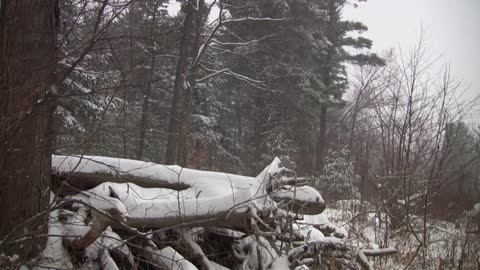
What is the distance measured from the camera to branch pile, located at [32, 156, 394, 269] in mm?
3320

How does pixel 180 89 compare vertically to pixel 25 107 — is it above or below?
above

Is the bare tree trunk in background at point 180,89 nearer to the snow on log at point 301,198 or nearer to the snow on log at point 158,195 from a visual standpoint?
the snow on log at point 301,198

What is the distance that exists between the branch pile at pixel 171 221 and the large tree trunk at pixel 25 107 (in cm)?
22

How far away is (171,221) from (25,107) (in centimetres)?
186

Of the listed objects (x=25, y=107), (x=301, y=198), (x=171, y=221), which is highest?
(x=25, y=107)

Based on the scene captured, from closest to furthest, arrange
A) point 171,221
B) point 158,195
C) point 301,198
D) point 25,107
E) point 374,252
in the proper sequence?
point 25,107 → point 171,221 → point 158,195 → point 301,198 → point 374,252

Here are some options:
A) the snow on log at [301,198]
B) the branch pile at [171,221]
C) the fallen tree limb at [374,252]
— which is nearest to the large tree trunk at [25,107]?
the branch pile at [171,221]

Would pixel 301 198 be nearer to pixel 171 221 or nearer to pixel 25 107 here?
pixel 171 221

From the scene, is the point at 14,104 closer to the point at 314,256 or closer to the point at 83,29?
the point at 83,29

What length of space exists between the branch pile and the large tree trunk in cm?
22

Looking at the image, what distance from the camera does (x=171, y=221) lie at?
12.5ft

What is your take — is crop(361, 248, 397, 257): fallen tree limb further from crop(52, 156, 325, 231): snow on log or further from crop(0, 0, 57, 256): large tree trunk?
crop(0, 0, 57, 256): large tree trunk

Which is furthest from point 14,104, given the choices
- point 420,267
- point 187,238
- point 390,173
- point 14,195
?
point 390,173

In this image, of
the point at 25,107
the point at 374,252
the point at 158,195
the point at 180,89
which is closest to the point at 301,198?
the point at 374,252
